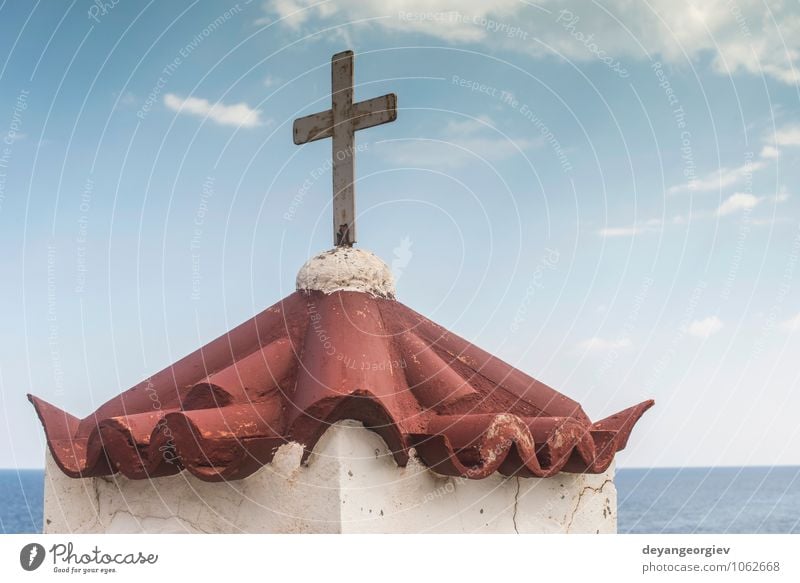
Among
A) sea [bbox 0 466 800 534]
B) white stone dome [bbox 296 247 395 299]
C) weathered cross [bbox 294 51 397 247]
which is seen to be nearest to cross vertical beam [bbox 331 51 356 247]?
weathered cross [bbox 294 51 397 247]

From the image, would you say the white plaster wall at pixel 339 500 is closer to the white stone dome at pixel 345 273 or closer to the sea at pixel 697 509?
the white stone dome at pixel 345 273

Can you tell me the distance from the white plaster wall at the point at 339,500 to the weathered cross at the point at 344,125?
1.23 metres

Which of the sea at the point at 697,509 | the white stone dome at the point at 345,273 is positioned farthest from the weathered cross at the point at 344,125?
the sea at the point at 697,509

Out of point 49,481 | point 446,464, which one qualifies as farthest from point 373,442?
point 49,481

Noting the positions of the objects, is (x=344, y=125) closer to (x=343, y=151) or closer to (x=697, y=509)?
(x=343, y=151)

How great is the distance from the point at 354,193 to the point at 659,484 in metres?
86.4

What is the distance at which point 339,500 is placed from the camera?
142 inches

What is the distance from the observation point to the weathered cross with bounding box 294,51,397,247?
4523 mm

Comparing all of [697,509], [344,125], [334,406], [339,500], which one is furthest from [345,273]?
[697,509]

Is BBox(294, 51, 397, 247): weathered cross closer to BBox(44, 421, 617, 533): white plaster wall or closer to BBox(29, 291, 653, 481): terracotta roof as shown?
BBox(29, 291, 653, 481): terracotta roof

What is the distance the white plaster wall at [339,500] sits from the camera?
12.0 ft

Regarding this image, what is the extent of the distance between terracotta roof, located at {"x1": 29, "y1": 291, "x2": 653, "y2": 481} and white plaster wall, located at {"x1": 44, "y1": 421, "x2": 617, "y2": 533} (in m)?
0.10

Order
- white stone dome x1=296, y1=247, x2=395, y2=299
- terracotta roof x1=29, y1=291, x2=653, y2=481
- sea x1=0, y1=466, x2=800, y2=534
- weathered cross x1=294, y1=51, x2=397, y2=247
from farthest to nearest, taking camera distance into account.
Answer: sea x1=0, y1=466, x2=800, y2=534, weathered cross x1=294, y1=51, x2=397, y2=247, white stone dome x1=296, y1=247, x2=395, y2=299, terracotta roof x1=29, y1=291, x2=653, y2=481

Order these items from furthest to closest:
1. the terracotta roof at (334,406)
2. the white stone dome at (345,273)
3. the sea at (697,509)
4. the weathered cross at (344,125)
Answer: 1. the sea at (697,509)
2. the weathered cross at (344,125)
3. the white stone dome at (345,273)
4. the terracotta roof at (334,406)
